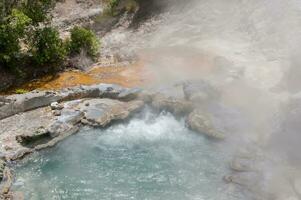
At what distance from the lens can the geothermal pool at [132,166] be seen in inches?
1148

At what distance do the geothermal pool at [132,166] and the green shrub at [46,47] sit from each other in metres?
11.5

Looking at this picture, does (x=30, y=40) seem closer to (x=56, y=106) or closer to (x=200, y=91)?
(x=56, y=106)

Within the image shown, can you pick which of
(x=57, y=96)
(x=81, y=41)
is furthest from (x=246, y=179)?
(x=81, y=41)

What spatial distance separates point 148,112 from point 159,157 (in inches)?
251

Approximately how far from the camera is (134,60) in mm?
47688

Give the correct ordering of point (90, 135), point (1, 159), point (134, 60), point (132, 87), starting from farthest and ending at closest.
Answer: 1. point (134, 60)
2. point (132, 87)
3. point (90, 135)
4. point (1, 159)

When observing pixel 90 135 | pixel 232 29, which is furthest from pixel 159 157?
pixel 232 29

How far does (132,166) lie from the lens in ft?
105

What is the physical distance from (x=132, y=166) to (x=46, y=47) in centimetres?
1817

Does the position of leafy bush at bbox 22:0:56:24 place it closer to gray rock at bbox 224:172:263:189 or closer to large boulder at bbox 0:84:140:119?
large boulder at bbox 0:84:140:119

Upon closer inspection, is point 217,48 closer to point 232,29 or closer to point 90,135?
point 232,29

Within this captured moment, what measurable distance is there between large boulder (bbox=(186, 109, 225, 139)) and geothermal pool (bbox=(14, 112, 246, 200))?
1.71 ft

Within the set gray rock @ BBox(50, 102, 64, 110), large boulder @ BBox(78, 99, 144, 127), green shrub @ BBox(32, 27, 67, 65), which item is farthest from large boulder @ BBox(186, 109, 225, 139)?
green shrub @ BBox(32, 27, 67, 65)

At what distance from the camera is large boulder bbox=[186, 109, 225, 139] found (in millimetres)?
34375
